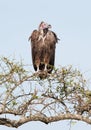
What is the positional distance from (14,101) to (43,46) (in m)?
4.57

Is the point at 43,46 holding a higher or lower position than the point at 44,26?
lower

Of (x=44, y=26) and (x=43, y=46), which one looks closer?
(x=43, y=46)

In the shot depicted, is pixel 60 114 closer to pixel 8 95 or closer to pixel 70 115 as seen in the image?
pixel 70 115

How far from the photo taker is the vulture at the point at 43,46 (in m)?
13.6

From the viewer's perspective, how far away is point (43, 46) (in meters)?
13.6

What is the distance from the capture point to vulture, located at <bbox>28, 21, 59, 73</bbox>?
1364 cm

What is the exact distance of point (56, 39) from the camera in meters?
14.0

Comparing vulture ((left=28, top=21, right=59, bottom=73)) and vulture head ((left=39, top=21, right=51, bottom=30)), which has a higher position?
vulture head ((left=39, top=21, right=51, bottom=30))

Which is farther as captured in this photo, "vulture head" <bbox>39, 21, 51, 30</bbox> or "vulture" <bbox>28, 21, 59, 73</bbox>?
"vulture head" <bbox>39, 21, 51, 30</bbox>

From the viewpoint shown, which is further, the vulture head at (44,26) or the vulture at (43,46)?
the vulture head at (44,26)

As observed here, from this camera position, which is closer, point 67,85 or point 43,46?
point 67,85

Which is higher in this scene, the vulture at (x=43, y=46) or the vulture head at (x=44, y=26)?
the vulture head at (x=44, y=26)

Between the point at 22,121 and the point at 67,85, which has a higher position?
the point at 67,85

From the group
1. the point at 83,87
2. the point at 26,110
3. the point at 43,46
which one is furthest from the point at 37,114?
the point at 43,46
